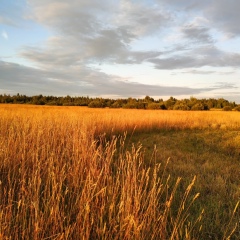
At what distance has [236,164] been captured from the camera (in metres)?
7.11

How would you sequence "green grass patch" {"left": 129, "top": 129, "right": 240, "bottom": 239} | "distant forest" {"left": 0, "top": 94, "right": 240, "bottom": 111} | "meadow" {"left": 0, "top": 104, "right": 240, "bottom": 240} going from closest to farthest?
"meadow" {"left": 0, "top": 104, "right": 240, "bottom": 240}
"green grass patch" {"left": 129, "top": 129, "right": 240, "bottom": 239}
"distant forest" {"left": 0, "top": 94, "right": 240, "bottom": 111}

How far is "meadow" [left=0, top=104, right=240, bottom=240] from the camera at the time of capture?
2.40 metres

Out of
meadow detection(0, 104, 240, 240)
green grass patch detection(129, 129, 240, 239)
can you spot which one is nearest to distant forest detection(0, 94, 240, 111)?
meadow detection(0, 104, 240, 240)

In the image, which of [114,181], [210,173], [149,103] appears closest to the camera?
[114,181]

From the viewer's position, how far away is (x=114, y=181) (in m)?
4.66

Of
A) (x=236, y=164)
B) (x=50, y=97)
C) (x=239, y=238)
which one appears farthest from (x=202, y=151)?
(x=50, y=97)

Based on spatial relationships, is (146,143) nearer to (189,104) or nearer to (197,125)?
(197,125)

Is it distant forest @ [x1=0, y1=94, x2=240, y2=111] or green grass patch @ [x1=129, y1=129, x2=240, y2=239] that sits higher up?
distant forest @ [x1=0, y1=94, x2=240, y2=111]

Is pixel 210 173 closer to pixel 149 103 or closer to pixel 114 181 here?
pixel 114 181

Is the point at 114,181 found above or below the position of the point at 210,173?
above

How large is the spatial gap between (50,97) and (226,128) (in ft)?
146

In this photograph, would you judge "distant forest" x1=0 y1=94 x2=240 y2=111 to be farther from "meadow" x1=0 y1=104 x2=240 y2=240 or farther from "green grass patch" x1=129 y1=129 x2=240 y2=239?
"green grass patch" x1=129 y1=129 x2=240 y2=239

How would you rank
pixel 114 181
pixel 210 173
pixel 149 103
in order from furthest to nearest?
1. pixel 149 103
2. pixel 210 173
3. pixel 114 181

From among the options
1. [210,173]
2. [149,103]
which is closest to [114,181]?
[210,173]
